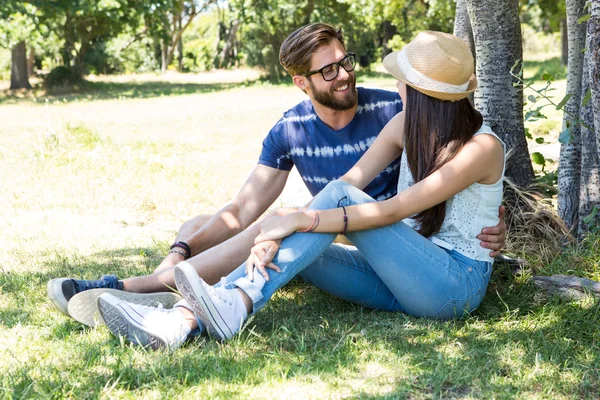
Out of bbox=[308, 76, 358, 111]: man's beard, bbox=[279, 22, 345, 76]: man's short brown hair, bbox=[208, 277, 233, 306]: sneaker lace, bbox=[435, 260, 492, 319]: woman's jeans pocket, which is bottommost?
bbox=[435, 260, 492, 319]: woman's jeans pocket

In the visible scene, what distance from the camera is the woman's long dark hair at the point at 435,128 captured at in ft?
10.9

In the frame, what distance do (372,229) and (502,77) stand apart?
6.82 feet

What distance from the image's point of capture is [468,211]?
3.42 metres

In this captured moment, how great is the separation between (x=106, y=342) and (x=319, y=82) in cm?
170

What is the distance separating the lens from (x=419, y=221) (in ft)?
11.6

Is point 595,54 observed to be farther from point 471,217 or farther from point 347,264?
point 347,264

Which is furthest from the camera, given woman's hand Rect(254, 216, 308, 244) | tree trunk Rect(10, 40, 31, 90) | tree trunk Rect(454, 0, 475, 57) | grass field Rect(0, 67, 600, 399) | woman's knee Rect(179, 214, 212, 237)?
tree trunk Rect(10, 40, 31, 90)

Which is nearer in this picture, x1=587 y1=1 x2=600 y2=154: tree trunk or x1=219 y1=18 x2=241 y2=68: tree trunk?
x1=587 y1=1 x2=600 y2=154: tree trunk

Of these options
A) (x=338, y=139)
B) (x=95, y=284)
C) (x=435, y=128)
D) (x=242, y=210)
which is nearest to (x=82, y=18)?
(x=242, y=210)

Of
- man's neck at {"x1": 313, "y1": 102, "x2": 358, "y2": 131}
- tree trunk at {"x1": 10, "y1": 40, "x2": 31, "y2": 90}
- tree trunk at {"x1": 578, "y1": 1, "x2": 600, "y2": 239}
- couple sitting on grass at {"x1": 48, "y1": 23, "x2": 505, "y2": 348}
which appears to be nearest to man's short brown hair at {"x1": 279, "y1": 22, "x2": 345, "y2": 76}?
couple sitting on grass at {"x1": 48, "y1": 23, "x2": 505, "y2": 348}

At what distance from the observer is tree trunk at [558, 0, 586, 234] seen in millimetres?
4633

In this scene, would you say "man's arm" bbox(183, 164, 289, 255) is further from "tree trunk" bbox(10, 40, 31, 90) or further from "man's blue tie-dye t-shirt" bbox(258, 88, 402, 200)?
"tree trunk" bbox(10, 40, 31, 90)

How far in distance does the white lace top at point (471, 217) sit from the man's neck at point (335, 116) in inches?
33.7

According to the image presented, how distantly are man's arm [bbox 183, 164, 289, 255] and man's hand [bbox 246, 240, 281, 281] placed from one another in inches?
42.3
